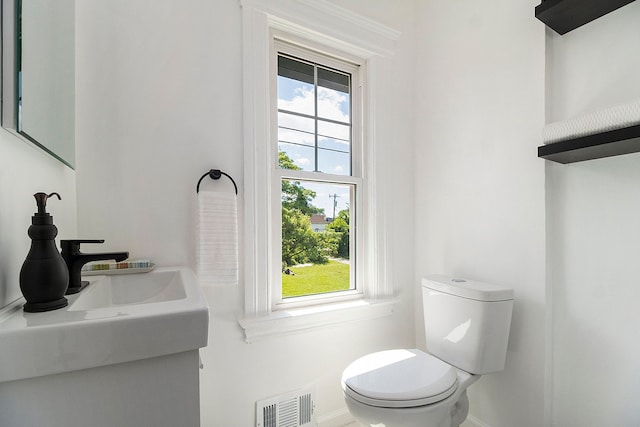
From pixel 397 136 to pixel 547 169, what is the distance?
2.61 ft

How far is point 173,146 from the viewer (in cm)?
127

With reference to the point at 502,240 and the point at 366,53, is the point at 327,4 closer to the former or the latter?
the point at 366,53

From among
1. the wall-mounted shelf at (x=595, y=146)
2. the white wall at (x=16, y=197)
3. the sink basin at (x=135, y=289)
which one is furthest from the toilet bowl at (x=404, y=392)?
the white wall at (x=16, y=197)

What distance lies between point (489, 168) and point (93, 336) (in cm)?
165

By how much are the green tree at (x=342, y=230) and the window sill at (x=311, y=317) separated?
282 millimetres

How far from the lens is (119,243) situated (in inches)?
45.7

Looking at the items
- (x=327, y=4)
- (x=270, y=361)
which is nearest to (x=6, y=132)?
(x=270, y=361)

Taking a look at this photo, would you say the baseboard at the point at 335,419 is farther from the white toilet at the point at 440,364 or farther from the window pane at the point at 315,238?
the window pane at the point at 315,238

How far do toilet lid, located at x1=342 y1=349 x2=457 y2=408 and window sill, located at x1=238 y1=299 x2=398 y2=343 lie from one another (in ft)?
0.97

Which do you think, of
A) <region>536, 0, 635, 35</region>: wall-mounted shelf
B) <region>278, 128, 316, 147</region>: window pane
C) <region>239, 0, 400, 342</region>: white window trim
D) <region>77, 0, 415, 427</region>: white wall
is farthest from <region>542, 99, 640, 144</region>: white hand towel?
<region>77, 0, 415, 427</region>: white wall

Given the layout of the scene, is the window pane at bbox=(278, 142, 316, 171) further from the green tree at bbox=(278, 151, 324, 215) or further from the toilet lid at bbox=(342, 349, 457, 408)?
the toilet lid at bbox=(342, 349, 457, 408)

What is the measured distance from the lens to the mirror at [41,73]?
22.3 inches

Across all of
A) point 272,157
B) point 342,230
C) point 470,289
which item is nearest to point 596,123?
point 470,289

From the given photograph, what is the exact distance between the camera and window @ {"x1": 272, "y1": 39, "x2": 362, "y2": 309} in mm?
1606
